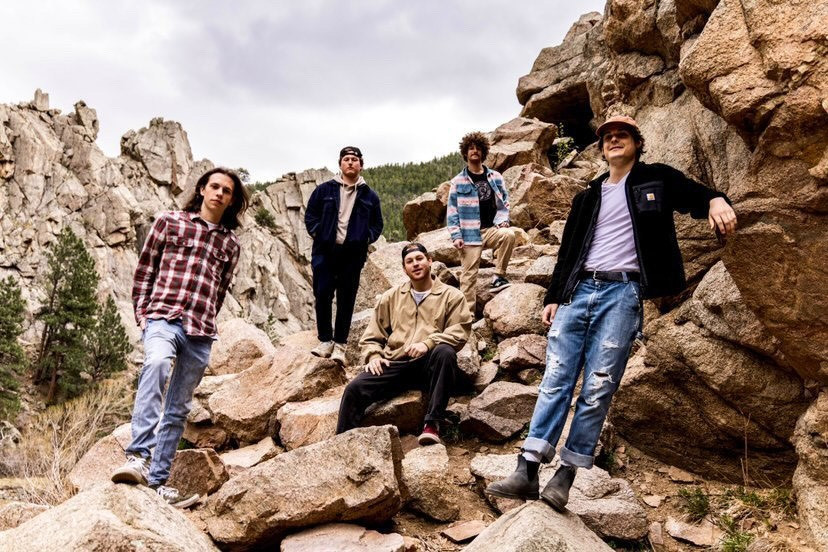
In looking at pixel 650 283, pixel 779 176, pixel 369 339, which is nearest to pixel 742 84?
pixel 779 176

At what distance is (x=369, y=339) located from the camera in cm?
652

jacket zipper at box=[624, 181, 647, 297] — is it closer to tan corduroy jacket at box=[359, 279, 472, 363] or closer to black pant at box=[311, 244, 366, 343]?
tan corduroy jacket at box=[359, 279, 472, 363]

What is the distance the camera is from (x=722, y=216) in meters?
3.65

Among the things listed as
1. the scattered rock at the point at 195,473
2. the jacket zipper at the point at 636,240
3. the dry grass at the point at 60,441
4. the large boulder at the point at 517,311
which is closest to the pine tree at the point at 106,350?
the dry grass at the point at 60,441

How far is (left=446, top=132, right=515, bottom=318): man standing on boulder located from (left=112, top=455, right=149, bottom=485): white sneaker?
5279 mm

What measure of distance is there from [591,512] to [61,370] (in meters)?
44.6

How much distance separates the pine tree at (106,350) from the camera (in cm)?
3875

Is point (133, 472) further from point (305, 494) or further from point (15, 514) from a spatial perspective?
point (15, 514)

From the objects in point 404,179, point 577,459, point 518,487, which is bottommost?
point 518,487

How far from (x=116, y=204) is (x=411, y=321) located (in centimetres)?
6165

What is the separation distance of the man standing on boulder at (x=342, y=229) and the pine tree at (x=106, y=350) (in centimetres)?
3687

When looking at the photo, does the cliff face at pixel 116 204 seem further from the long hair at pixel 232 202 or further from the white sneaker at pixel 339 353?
the long hair at pixel 232 202

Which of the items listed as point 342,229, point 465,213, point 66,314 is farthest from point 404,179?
point 342,229

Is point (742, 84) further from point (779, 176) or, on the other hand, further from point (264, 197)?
point (264, 197)
